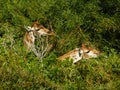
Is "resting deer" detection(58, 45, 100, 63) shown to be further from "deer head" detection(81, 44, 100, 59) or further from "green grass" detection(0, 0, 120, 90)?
"green grass" detection(0, 0, 120, 90)

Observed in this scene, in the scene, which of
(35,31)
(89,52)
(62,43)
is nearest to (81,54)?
(89,52)

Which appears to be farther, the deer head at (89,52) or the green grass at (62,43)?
the deer head at (89,52)

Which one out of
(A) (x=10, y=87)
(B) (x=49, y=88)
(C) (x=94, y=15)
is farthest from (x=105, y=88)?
(C) (x=94, y=15)

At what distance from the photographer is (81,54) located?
6883mm

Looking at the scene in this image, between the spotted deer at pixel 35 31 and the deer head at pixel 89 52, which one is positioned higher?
the spotted deer at pixel 35 31

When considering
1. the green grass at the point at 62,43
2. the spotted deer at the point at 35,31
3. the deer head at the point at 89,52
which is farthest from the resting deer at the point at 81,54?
the spotted deer at the point at 35,31

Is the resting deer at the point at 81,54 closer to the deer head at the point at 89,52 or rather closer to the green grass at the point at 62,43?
the deer head at the point at 89,52

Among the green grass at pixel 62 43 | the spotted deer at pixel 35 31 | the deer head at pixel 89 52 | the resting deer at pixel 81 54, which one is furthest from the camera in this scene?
the spotted deer at pixel 35 31

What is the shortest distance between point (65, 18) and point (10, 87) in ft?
6.96

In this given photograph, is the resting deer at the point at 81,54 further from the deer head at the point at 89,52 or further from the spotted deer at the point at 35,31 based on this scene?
the spotted deer at the point at 35,31

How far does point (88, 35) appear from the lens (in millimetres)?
7336

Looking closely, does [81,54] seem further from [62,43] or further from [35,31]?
[35,31]

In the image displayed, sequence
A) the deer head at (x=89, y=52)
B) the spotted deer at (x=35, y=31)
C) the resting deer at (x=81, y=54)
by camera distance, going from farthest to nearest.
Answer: the spotted deer at (x=35, y=31), the deer head at (x=89, y=52), the resting deer at (x=81, y=54)

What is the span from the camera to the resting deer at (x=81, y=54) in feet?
22.3
